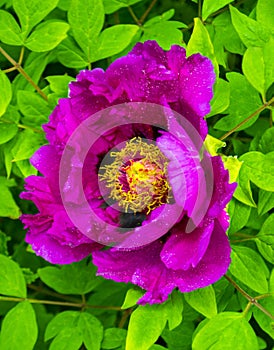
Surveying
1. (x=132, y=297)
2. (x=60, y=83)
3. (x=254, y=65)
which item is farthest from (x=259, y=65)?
(x=132, y=297)

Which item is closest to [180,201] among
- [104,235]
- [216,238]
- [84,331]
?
[216,238]

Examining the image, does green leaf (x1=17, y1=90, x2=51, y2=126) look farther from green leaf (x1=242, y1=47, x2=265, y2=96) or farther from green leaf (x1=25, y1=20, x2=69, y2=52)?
green leaf (x1=242, y1=47, x2=265, y2=96)

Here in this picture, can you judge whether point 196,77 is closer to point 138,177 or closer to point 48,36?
point 138,177

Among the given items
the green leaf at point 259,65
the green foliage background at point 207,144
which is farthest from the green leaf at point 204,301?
the green leaf at point 259,65

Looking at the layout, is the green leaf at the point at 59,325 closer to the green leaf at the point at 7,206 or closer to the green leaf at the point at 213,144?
the green leaf at the point at 7,206

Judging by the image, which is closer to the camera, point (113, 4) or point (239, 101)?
point (239, 101)

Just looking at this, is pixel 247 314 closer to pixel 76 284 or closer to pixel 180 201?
pixel 180 201

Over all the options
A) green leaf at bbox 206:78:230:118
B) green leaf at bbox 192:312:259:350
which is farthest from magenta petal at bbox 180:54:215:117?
green leaf at bbox 192:312:259:350
